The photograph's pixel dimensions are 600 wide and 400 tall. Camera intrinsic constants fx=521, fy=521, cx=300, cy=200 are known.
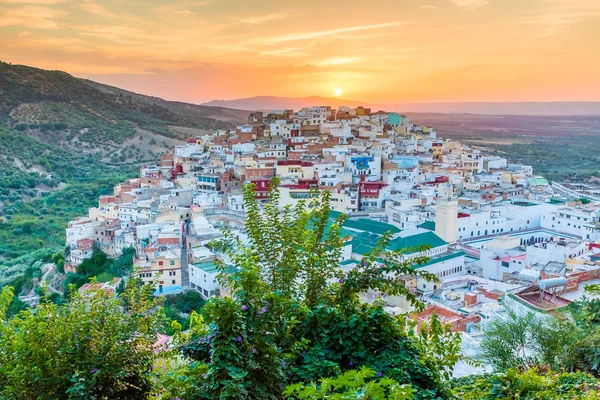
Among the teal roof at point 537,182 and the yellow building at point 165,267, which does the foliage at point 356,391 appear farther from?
the teal roof at point 537,182

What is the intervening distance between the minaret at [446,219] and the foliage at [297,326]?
591 inches

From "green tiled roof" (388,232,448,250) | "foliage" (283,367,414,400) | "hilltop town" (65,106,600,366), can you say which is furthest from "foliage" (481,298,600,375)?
"green tiled roof" (388,232,448,250)

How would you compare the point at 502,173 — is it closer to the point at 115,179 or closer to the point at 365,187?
the point at 365,187

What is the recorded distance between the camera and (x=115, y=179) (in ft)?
134

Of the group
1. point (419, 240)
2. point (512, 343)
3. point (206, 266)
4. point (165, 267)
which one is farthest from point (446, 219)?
point (512, 343)

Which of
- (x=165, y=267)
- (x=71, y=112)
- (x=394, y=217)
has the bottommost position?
(x=165, y=267)

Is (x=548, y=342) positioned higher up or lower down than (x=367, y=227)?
higher up

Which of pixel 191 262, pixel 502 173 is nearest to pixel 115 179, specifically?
pixel 191 262

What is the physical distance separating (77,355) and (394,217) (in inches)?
739

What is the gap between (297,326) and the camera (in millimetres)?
4617

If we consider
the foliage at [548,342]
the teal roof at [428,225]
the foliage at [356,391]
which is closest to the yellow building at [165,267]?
the teal roof at [428,225]

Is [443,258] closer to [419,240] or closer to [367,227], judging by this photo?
[419,240]

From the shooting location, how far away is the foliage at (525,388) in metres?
4.30

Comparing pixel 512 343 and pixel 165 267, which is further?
pixel 165 267
